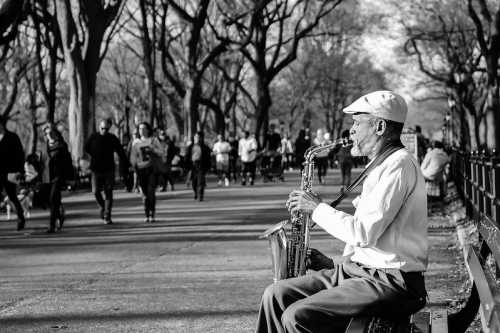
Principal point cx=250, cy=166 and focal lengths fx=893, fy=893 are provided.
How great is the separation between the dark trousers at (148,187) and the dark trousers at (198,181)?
5.40 m

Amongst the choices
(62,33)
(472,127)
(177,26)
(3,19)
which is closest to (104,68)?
(177,26)

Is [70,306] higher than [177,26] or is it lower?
lower

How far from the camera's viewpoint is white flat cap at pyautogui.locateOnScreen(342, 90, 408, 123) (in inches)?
162

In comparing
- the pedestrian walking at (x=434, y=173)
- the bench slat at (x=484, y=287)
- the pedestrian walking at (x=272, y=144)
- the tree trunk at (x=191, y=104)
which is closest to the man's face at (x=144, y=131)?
the pedestrian walking at (x=434, y=173)

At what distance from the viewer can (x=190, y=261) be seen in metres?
10.4

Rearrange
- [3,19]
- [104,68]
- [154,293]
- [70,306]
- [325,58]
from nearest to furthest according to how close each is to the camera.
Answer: [70,306] → [154,293] → [3,19] → [325,58] → [104,68]

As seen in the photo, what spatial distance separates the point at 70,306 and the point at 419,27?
127 ft

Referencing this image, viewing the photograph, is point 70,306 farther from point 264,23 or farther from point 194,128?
point 264,23

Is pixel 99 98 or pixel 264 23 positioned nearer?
pixel 264 23

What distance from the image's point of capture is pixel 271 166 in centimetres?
3128

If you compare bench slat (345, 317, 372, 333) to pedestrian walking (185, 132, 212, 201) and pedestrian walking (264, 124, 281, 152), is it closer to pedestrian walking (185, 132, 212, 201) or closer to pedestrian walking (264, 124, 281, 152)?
pedestrian walking (185, 132, 212, 201)

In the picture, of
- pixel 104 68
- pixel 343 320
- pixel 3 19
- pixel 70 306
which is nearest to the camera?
pixel 343 320

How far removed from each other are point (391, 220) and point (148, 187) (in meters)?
11.9

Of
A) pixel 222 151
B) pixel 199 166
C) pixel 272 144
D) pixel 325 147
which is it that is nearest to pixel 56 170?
pixel 199 166
